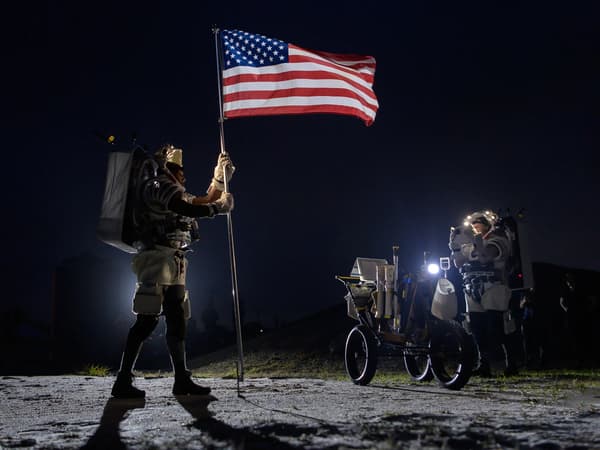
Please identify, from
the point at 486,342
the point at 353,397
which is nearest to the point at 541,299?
the point at 486,342

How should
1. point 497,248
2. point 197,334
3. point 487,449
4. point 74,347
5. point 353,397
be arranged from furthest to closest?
point 74,347 < point 197,334 < point 497,248 < point 353,397 < point 487,449

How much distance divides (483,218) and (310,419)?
6155 millimetres

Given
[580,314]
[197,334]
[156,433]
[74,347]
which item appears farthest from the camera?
[74,347]

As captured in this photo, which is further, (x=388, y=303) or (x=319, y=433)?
(x=388, y=303)

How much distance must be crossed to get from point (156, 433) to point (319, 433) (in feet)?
3.38

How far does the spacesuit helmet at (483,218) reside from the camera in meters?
9.34

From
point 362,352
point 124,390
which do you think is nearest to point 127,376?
point 124,390

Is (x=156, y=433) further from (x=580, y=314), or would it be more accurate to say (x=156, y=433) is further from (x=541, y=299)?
(x=541, y=299)

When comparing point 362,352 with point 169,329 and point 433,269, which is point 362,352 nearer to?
point 433,269

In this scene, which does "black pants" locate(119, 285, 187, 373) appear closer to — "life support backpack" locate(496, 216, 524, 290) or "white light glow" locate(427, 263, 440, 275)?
"white light glow" locate(427, 263, 440, 275)

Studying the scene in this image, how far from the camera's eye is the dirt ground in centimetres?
336

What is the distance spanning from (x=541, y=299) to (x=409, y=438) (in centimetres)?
1854

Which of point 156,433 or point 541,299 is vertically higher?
point 541,299

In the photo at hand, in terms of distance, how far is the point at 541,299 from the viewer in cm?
2027
